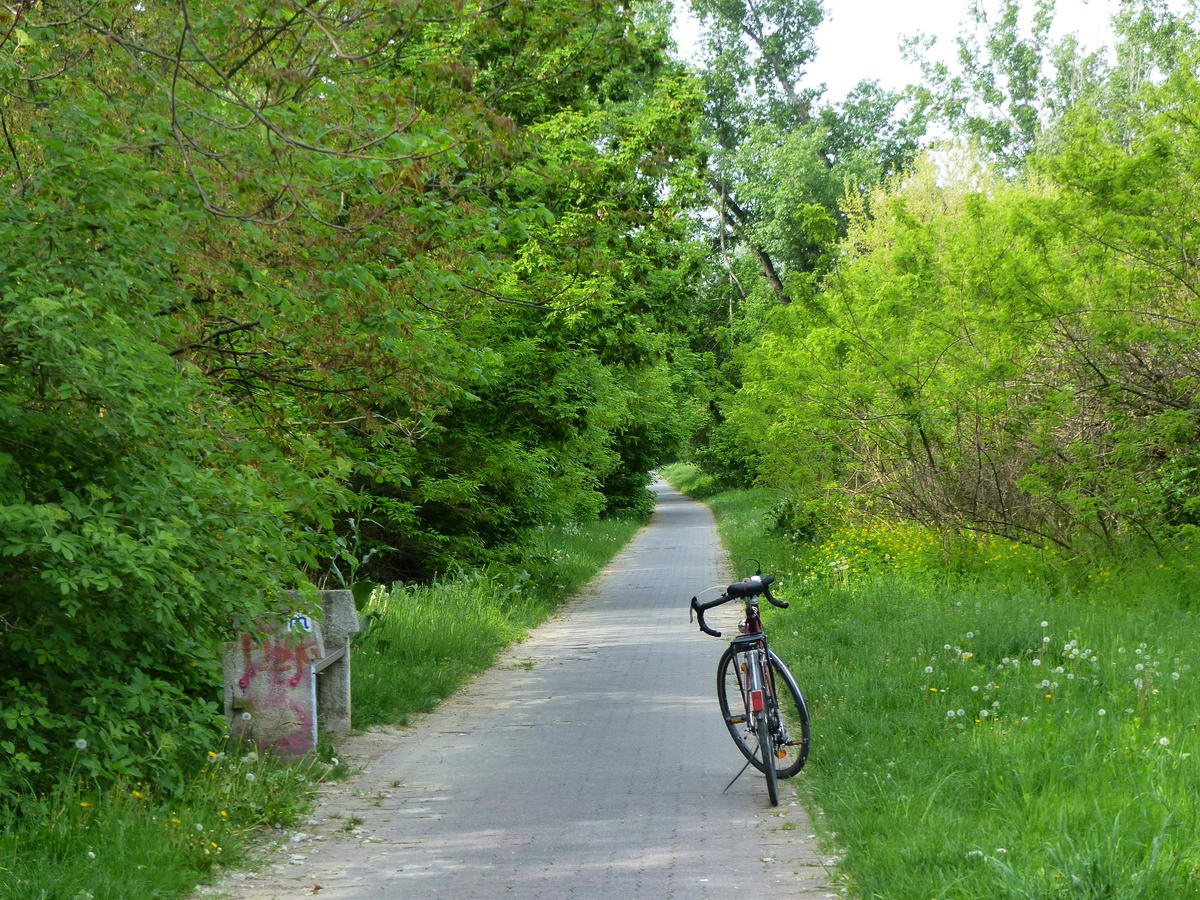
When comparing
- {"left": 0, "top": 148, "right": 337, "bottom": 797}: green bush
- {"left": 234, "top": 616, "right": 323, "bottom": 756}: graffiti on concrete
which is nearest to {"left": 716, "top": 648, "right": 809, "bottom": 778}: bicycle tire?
{"left": 234, "top": 616, "right": 323, "bottom": 756}: graffiti on concrete

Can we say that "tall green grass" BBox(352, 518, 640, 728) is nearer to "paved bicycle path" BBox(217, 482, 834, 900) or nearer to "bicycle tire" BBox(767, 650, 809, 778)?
"paved bicycle path" BBox(217, 482, 834, 900)

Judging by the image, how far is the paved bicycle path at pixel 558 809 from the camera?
17.9 feet

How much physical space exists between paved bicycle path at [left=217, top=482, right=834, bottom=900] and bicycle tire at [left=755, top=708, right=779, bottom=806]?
105 mm

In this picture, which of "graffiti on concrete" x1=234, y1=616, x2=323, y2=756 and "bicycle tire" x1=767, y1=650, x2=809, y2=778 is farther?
"graffiti on concrete" x1=234, y1=616, x2=323, y2=756

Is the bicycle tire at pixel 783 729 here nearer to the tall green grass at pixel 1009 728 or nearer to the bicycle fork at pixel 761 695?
the bicycle fork at pixel 761 695

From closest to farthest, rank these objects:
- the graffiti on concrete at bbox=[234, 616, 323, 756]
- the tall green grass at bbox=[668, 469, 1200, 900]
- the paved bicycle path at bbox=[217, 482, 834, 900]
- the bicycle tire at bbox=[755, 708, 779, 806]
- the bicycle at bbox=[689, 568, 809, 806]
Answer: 1. the tall green grass at bbox=[668, 469, 1200, 900]
2. the paved bicycle path at bbox=[217, 482, 834, 900]
3. the bicycle tire at bbox=[755, 708, 779, 806]
4. the bicycle at bbox=[689, 568, 809, 806]
5. the graffiti on concrete at bbox=[234, 616, 323, 756]

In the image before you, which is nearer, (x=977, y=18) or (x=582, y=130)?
(x=582, y=130)

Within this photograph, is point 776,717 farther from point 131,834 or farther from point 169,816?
point 131,834

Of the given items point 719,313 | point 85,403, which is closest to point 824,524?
point 85,403

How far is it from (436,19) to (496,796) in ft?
14.9

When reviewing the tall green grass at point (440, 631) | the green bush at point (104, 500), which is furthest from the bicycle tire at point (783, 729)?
the tall green grass at point (440, 631)

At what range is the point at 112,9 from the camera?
6805mm

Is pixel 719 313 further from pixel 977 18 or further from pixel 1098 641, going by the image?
pixel 1098 641

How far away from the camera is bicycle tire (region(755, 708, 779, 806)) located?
6.75 m
